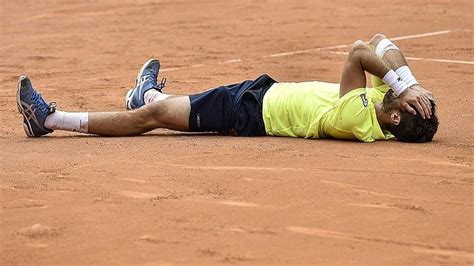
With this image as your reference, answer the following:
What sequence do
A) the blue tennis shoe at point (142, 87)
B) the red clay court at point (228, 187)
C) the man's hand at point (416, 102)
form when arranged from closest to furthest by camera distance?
the red clay court at point (228, 187) < the man's hand at point (416, 102) < the blue tennis shoe at point (142, 87)

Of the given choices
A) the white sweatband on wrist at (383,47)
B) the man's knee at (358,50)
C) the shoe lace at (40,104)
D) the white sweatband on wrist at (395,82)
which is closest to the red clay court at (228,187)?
the shoe lace at (40,104)

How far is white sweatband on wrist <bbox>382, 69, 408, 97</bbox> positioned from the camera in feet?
24.5

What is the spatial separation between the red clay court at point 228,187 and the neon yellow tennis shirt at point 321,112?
0.12 m

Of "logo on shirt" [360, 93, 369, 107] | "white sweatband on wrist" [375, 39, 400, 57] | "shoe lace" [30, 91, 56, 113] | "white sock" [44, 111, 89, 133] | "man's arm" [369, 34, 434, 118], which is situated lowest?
"white sock" [44, 111, 89, 133]

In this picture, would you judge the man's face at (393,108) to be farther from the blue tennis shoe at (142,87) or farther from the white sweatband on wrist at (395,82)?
the blue tennis shoe at (142,87)

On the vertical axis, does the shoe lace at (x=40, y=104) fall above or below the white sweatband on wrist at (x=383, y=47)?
below

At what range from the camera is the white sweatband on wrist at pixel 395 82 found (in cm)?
746

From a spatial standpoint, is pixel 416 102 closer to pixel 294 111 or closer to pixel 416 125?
pixel 416 125

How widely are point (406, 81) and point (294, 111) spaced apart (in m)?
0.81

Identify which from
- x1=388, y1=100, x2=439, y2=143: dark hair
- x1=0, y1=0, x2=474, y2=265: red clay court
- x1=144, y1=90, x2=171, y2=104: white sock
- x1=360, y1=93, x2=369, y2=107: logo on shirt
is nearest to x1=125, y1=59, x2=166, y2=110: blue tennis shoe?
x1=144, y1=90, x2=171, y2=104: white sock

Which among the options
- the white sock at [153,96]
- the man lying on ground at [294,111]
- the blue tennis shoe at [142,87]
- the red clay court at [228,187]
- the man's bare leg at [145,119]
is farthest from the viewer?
the blue tennis shoe at [142,87]

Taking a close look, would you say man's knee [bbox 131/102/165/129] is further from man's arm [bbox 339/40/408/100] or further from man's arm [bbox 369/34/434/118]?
man's arm [bbox 369/34/434/118]

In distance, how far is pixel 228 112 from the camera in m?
7.88

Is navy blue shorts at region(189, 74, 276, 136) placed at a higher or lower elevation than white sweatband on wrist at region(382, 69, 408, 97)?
lower
